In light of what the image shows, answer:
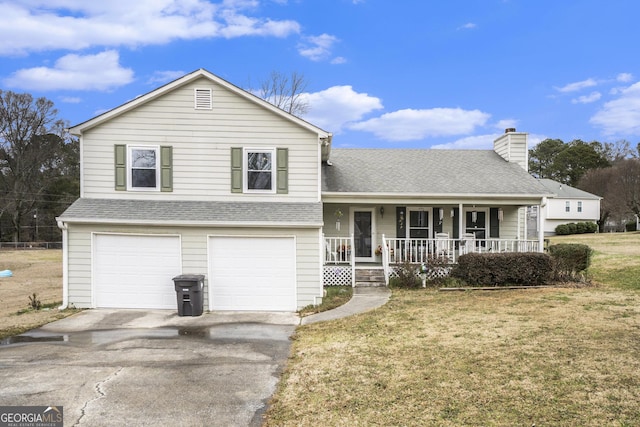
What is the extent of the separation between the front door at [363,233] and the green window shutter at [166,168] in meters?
6.76

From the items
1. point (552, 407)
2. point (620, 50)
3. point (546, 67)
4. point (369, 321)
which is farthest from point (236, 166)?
point (620, 50)

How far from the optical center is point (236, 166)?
38.8 ft

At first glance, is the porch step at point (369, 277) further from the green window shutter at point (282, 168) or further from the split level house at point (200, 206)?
the green window shutter at point (282, 168)

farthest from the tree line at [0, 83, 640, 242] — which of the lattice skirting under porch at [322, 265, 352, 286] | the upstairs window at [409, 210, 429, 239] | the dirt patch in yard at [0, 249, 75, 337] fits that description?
the lattice skirting under porch at [322, 265, 352, 286]

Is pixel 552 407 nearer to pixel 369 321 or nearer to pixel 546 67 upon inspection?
pixel 369 321

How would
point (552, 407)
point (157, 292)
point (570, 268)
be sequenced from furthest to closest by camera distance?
1. point (570, 268)
2. point (157, 292)
3. point (552, 407)

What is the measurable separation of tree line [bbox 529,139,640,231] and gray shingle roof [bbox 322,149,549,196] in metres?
34.9

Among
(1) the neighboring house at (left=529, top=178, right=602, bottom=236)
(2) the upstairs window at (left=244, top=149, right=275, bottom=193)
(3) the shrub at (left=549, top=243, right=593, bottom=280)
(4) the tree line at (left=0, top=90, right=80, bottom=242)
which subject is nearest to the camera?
(2) the upstairs window at (left=244, top=149, right=275, bottom=193)

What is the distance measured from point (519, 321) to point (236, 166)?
8.41 metres

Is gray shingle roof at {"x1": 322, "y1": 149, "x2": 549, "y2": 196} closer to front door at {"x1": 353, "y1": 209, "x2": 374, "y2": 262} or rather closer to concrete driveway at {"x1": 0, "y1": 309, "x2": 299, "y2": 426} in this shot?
front door at {"x1": 353, "y1": 209, "x2": 374, "y2": 262}

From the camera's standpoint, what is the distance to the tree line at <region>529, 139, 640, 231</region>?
42562mm

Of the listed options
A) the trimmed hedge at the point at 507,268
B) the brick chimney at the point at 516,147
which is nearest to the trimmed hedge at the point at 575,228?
the brick chimney at the point at 516,147

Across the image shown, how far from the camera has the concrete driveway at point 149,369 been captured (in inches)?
191

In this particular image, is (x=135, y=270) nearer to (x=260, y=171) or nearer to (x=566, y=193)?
(x=260, y=171)
